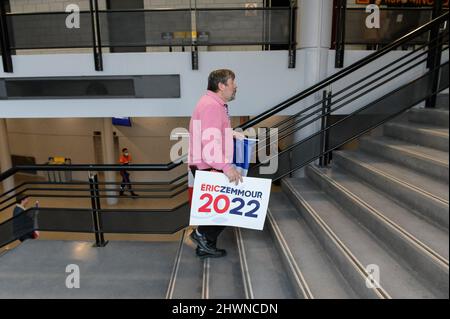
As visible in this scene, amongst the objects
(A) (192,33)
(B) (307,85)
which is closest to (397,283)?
(B) (307,85)

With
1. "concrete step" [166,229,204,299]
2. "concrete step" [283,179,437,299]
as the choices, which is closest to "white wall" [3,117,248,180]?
"concrete step" [283,179,437,299]

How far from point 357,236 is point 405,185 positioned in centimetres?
51

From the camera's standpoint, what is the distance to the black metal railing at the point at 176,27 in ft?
12.6

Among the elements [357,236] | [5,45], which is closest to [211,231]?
[357,236]

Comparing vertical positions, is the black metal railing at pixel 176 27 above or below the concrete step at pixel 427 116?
above

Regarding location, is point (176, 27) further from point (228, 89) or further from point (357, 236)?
point (357, 236)

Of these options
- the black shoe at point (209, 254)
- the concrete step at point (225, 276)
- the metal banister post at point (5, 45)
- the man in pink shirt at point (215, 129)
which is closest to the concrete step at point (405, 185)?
the man in pink shirt at point (215, 129)

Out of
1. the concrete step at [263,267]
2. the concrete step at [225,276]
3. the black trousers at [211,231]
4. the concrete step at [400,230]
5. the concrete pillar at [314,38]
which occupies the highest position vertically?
the concrete pillar at [314,38]

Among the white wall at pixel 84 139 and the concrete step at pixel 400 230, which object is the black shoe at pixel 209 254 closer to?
the concrete step at pixel 400 230

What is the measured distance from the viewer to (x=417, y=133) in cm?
279

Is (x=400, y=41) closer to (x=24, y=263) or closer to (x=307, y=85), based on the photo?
(x=307, y=85)

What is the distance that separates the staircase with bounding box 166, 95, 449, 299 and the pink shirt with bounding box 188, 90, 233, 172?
818mm

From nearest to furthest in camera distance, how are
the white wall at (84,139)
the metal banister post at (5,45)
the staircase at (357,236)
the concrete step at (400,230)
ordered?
the concrete step at (400,230)
the staircase at (357,236)
the metal banister post at (5,45)
the white wall at (84,139)

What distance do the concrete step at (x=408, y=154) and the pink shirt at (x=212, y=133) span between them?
1359mm
